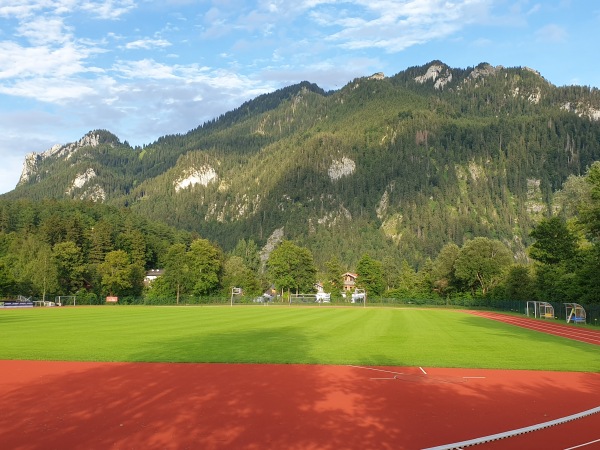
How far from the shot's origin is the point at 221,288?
379ft

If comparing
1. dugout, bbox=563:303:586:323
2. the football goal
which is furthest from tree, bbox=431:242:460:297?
the football goal

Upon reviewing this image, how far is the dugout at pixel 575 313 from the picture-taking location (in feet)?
158

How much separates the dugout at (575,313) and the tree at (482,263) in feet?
155

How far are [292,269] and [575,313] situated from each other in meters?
81.3

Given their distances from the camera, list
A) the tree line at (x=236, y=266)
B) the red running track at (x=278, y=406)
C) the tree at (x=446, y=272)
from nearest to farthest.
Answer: the red running track at (x=278, y=406), the tree line at (x=236, y=266), the tree at (x=446, y=272)

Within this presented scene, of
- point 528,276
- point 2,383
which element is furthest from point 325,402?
point 528,276

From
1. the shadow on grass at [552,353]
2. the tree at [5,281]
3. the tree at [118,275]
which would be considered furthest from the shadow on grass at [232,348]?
the tree at [118,275]

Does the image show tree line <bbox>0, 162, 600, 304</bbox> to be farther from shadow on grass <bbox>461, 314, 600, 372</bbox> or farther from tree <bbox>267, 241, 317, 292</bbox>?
shadow on grass <bbox>461, 314, 600, 372</bbox>

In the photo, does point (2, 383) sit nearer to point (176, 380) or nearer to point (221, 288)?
point (176, 380)

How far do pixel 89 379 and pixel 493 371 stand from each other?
14.7 metres

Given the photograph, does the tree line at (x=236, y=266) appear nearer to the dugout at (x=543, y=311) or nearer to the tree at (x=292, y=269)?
the tree at (x=292, y=269)

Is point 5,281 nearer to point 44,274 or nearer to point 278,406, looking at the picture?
point 44,274

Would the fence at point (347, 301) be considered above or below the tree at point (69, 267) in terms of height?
below

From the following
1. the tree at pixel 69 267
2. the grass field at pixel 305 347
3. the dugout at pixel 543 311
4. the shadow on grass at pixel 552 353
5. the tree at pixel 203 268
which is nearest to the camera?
the shadow on grass at pixel 552 353
